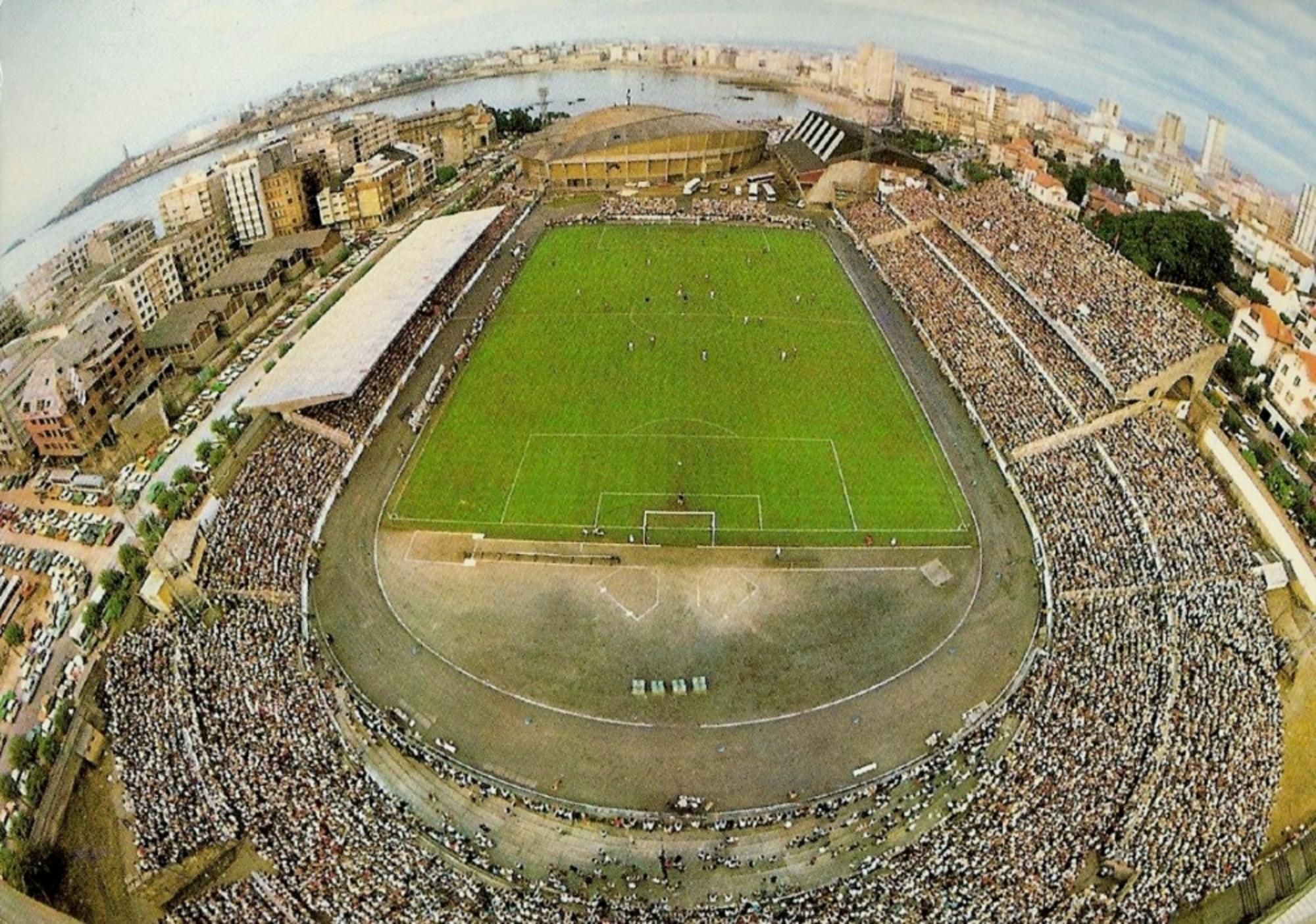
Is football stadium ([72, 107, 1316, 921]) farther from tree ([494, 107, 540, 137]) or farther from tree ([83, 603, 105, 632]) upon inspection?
tree ([494, 107, 540, 137])

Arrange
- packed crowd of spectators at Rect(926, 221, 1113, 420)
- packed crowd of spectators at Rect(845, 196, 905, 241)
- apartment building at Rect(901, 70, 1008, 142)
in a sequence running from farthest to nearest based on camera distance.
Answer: apartment building at Rect(901, 70, 1008, 142) < packed crowd of spectators at Rect(845, 196, 905, 241) < packed crowd of spectators at Rect(926, 221, 1113, 420)

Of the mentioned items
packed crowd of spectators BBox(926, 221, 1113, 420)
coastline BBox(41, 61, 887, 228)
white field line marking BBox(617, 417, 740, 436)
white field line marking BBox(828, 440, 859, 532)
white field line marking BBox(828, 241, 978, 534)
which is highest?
packed crowd of spectators BBox(926, 221, 1113, 420)

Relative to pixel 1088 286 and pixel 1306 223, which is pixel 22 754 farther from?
pixel 1306 223

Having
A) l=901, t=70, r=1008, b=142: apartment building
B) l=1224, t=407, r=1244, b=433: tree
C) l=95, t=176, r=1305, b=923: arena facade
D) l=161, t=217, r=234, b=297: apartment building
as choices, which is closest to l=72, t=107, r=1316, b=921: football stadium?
l=95, t=176, r=1305, b=923: arena facade

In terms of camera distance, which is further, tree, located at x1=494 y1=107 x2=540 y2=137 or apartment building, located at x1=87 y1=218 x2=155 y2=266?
tree, located at x1=494 y1=107 x2=540 y2=137

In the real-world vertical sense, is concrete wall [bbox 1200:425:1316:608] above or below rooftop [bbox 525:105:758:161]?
below

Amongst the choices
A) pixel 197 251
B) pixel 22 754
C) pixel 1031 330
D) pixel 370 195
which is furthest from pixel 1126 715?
pixel 370 195
